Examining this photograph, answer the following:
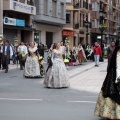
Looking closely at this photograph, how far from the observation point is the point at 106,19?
8100cm

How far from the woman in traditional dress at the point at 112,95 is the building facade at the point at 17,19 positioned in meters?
25.1

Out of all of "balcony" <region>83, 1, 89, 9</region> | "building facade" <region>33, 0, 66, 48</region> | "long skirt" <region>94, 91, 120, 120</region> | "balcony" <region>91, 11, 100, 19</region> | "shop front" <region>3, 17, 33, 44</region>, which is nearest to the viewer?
"long skirt" <region>94, 91, 120, 120</region>

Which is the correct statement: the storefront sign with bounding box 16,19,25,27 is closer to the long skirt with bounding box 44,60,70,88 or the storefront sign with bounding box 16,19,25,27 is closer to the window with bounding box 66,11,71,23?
the window with bounding box 66,11,71,23

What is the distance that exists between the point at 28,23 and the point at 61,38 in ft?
38.5

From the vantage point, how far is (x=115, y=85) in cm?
759

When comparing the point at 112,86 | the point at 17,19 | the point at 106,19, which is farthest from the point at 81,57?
the point at 106,19

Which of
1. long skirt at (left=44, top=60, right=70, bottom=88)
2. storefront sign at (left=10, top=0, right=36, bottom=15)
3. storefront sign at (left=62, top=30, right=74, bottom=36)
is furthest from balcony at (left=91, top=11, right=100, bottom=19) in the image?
long skirt at (left=44, top=60, right=70, bottom=88)

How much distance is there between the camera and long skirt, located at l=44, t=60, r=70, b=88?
13.5 metres

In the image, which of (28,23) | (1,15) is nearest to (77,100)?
(1,15)

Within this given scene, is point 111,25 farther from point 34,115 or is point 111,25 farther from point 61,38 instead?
point 34,115

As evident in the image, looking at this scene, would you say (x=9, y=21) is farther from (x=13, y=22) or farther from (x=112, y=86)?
(x=112, y=86)

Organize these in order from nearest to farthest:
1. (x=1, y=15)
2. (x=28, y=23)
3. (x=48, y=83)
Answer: (x=48, y=83) → (x=1, y=15) → (x=28, y=23)

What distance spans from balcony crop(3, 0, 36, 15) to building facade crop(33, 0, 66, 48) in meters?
2.48

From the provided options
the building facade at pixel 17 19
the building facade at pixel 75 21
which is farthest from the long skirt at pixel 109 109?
the building facade at pixel 75 21
